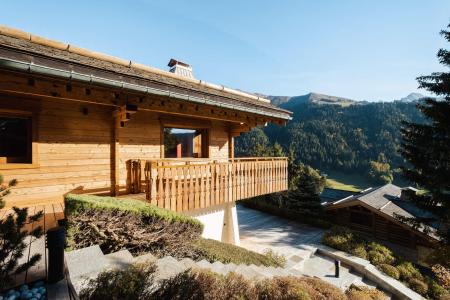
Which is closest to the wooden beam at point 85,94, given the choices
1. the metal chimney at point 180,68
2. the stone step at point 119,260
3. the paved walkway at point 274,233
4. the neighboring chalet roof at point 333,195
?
the stone step at point 119,260

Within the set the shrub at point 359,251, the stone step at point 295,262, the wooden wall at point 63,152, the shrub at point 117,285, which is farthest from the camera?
the shrub at point 359,251

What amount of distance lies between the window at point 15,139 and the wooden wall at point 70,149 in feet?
0.78

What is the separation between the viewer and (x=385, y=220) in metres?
17.2

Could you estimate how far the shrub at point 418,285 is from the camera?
386 inches

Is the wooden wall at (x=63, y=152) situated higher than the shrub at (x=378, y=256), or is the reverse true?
the wooden wall at (x=63, y=152)

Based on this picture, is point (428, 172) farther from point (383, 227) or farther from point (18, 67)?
point (18, 67)

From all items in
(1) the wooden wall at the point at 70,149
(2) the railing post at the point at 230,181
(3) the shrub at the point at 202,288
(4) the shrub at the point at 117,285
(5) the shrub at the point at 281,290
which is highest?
(1) the wooden wall at the point at 70,149

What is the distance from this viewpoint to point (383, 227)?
17.3 metres

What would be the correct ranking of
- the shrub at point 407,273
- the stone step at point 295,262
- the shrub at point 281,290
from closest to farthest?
1. the shrub at point 281,290
2. the stone step at point 295,262
3. the shrub at point 407,273

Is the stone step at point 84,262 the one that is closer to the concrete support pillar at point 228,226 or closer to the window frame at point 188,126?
the window frame at point 188,126

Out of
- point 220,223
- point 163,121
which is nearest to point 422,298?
point 220,223

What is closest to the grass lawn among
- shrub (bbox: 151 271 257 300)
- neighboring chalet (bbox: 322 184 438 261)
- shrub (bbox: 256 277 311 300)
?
neighboring chalet (bbox: 322 184 438 261)

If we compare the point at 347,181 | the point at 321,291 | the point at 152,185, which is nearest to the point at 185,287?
the point at 321,291

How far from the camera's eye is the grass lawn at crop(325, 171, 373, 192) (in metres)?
69.9
